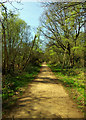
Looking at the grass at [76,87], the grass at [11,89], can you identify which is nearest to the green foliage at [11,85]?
the grass at [11,89]

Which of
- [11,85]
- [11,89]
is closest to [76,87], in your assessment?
[11,89]

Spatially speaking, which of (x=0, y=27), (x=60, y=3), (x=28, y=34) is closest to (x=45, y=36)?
(x=28, y=34)

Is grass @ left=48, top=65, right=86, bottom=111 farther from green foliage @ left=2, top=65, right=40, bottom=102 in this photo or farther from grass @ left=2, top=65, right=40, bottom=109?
green foliage @ left=2, top=65, right=40, bottom=102

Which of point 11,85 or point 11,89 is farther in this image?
point 11,85

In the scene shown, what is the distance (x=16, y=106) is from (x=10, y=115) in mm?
649

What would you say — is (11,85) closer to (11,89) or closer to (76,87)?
(11,89)

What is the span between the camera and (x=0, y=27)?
21.5 ft

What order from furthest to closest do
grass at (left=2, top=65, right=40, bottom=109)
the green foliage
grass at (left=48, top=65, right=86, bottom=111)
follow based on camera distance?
1. the green foliage
2. grass at (left=48, top=65, right=86, bottom=111)
3. grass at (left=2, top=65, right=40, bottom=109)

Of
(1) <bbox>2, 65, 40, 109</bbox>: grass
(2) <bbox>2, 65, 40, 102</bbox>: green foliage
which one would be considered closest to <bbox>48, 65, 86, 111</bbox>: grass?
(1) <bbox>2, 65, 40, 109</bbox>: grass

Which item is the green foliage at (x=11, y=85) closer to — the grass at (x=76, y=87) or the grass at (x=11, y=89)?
the grass at (x=11, y=89)

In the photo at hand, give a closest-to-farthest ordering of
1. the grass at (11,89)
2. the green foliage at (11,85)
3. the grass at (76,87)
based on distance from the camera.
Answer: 1. the grass at (11,89)
2. the grass at (76,87)
3. the green foliage at (11,85)

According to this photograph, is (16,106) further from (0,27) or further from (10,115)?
(0,27)

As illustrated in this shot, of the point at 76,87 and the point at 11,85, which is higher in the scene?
the point at 11,85

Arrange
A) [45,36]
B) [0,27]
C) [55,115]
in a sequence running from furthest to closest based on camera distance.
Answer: [45,36]
[0,27]
[55,115]
